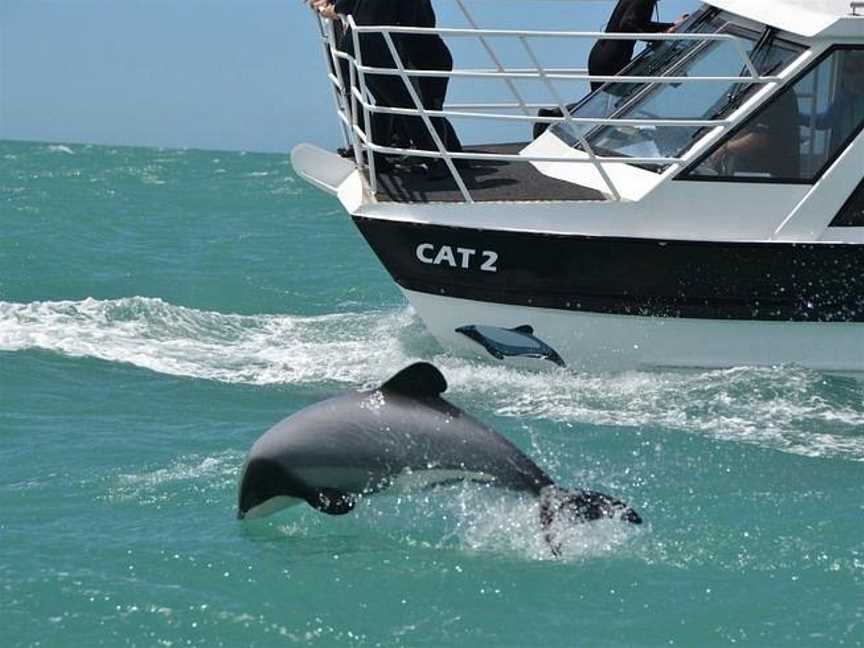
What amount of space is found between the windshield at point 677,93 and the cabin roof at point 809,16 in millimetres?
155

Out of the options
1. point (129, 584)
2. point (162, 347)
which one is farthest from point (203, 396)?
point (129, 584)

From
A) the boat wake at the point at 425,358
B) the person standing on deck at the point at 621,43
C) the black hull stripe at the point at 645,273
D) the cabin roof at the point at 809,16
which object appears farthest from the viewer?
the person standing on deck at the point at 621,43

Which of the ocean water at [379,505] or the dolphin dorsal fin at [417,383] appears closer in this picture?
the ocean water at [379,505]

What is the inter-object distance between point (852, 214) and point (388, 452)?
4.59 metres

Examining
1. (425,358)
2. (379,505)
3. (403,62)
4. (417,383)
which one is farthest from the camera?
(403,62)

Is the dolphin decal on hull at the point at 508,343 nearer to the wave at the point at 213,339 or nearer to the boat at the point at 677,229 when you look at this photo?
the boat at the point at 677,229

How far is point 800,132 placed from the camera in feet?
35.1

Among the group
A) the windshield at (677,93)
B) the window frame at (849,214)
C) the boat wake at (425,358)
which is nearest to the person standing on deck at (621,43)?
the windshield at (677,93)

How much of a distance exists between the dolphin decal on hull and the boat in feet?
0.05

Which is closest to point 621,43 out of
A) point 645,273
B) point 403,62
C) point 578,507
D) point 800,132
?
point 403,62

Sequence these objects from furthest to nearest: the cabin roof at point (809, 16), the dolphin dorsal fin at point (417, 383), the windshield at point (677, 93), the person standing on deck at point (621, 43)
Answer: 1. the person standing on deck at point (621, 43)
2. the windshield at point (677, 93)
3. the cabin roof at point (809, 16)
4. the dolphin dorsal fin at point (417, 383)

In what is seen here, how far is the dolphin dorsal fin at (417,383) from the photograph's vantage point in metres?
7.03

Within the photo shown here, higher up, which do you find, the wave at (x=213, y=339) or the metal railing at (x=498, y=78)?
the metal railing at (x=498, y=78)

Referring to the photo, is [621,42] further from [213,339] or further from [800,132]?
[213,339]
